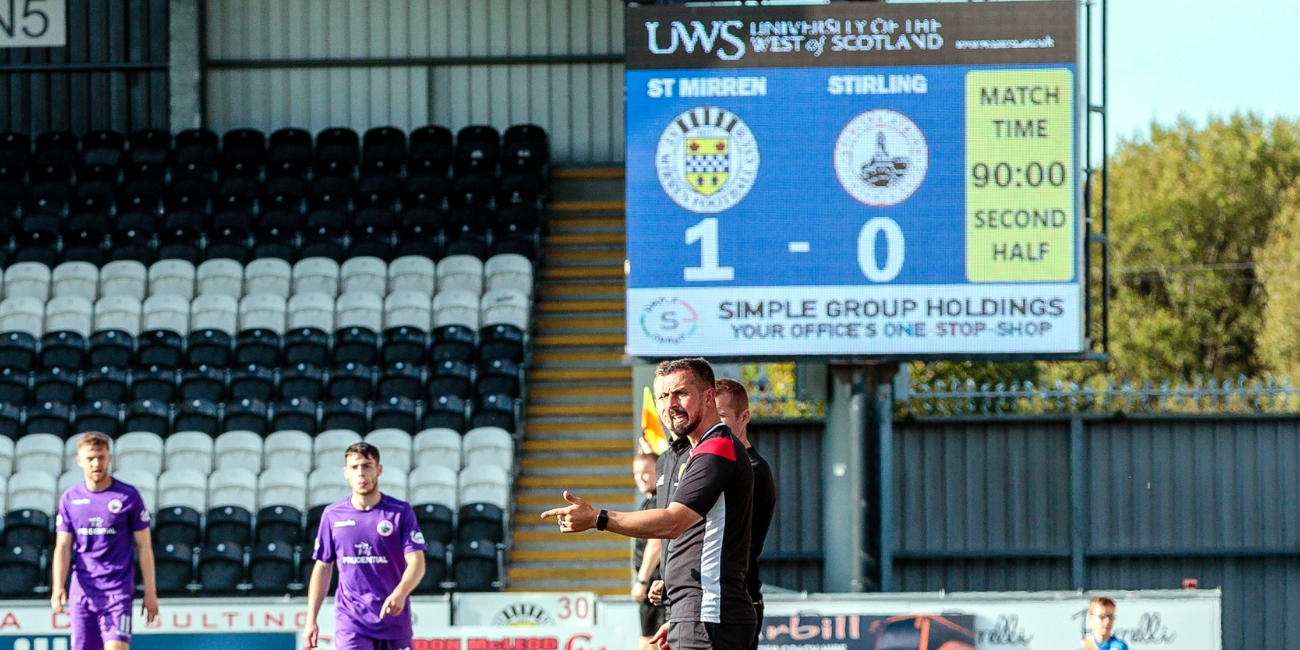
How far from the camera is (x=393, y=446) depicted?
45.8 ft

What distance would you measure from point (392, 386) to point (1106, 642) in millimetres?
7120

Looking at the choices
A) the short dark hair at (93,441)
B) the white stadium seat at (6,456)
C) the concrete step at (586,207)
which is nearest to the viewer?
the short dark hair at (93,441)

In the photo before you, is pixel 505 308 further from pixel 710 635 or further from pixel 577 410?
pixel 710 635

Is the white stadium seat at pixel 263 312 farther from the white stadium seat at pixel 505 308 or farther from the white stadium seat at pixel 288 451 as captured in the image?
the white stadium seat at pixel 288 451

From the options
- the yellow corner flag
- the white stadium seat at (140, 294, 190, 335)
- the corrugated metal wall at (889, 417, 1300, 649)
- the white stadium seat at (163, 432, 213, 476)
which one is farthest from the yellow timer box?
the white stadium seat at (140, 294, 190, 335)

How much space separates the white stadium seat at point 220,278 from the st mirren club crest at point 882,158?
24.3 ft

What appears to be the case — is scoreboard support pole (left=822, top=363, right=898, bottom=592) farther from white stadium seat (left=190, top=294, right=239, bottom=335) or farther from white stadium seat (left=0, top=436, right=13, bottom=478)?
white stadium seat (left=0, top=436, right=13, bottom=478)

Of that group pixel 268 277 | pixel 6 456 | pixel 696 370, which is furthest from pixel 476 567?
pixel 696 370

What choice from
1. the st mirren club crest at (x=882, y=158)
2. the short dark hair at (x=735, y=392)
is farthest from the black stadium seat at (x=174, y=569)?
the short dark hair at (x=735, y=392)

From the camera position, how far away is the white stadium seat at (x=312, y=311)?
16.0 meters

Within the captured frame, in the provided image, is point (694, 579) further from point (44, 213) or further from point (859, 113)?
point (44, 213)

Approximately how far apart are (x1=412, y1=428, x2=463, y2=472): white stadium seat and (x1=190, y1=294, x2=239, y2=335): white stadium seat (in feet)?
9.91

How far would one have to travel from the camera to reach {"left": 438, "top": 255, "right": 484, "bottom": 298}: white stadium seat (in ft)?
53.8

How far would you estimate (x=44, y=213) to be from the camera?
18.0 meters
